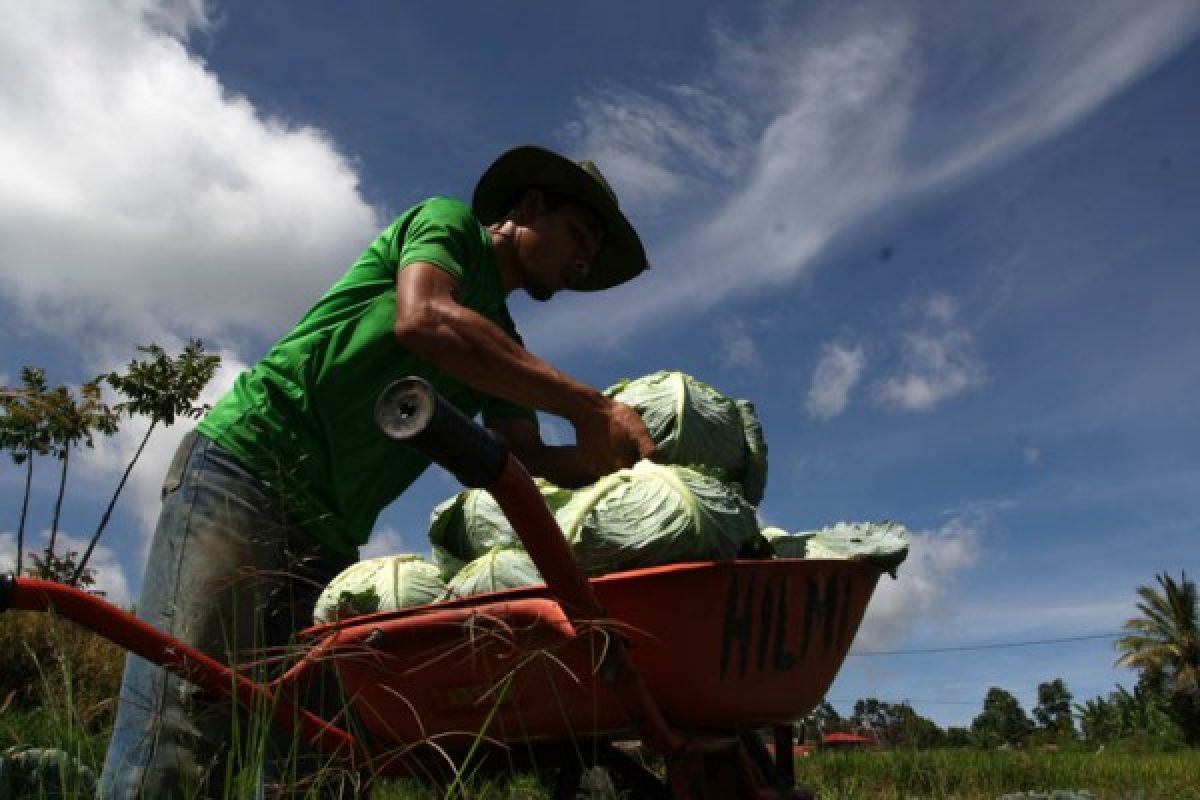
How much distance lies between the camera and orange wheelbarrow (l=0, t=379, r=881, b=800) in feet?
6.25

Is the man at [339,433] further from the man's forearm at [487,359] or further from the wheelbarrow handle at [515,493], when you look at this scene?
the wheelbarrow handle at [515,493]

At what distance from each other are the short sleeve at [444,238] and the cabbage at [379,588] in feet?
2.99

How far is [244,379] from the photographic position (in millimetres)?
2803

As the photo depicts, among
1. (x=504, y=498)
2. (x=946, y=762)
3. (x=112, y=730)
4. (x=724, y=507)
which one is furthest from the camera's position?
(x=946, y=762)

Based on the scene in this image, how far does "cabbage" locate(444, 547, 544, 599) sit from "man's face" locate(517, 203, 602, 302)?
0.88 m

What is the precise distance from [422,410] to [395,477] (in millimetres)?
1677

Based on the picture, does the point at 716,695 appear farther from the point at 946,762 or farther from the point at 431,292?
the point at 946,762

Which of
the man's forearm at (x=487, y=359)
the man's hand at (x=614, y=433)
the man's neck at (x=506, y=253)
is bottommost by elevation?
the man's hand at (x=614, y=433)

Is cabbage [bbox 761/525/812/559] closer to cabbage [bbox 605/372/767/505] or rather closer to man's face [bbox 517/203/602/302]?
cabbage [bbox 605/372/767/505]

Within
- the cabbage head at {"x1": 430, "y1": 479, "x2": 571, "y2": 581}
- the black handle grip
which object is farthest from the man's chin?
the black handle grip

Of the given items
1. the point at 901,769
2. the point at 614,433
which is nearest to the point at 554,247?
the point at 614,433

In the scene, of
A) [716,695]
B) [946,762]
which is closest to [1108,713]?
[946,762]

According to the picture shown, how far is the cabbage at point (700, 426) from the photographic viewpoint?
2.81 m

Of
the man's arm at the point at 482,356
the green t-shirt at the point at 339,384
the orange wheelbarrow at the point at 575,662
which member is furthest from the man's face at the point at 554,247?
the orange wheelbarrow at the point at 575,662
